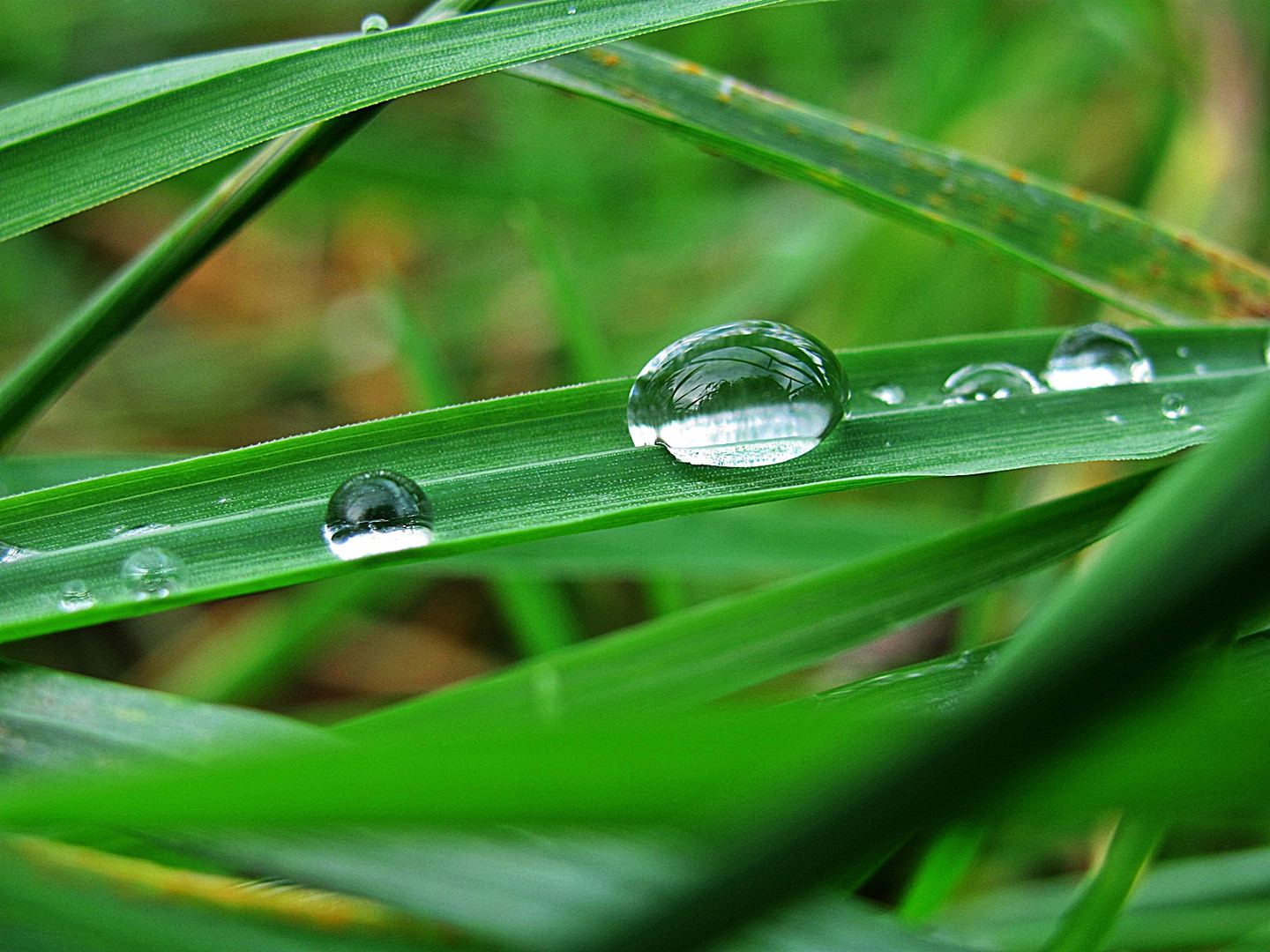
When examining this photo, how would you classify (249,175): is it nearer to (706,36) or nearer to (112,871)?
(112,871)

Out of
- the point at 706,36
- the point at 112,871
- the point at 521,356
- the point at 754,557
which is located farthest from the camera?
the point at 706,36

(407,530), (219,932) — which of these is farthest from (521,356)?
(219,932)

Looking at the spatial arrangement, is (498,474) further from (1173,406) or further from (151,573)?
(1173,406)

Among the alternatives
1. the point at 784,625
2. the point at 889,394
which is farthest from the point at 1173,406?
the point at 784,625

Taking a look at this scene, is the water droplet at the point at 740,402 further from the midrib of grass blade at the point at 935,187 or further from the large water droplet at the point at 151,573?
the large water droplet at the point at 151,573

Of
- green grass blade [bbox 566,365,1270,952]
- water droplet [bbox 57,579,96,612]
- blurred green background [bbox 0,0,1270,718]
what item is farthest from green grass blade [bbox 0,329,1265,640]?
blurred green background [bbox 0,0,1270,718]

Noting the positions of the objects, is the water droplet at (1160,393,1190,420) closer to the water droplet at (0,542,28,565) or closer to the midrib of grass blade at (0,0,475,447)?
the midrib of grass blade at (0,0,475,447)
